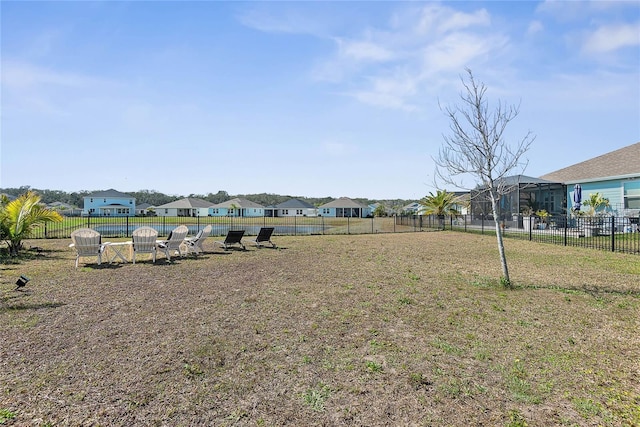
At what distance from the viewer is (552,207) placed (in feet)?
93.4

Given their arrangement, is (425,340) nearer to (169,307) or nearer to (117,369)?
(117,369)

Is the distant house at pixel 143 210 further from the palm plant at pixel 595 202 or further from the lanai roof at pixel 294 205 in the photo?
the palm plant at pixel 595 202

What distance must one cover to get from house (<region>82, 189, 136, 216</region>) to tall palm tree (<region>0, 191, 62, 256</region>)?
60.8 metres

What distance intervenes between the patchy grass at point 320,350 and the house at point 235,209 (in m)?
61.8

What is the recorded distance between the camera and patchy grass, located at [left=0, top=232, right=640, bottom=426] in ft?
10.6

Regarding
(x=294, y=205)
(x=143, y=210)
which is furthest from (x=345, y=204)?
(x=143, y=210)

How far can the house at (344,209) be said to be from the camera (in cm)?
7369

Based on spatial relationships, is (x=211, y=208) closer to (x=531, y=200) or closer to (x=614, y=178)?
(x=531, y=200)

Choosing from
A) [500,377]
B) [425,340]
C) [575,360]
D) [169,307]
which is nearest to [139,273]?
[169,307]

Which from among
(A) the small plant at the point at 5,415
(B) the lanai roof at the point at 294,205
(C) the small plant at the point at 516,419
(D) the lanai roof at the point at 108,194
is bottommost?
(C) the small plant at the point at 516,419

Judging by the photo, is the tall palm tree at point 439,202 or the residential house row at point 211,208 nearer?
the tall palm tree at point 439,202

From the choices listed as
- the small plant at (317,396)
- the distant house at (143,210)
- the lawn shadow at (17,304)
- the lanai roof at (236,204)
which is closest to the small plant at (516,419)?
the small plant at (317,396)

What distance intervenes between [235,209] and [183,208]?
410 inches

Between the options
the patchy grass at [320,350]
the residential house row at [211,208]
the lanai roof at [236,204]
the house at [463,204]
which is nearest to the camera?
the patchy grass at [320,350]
